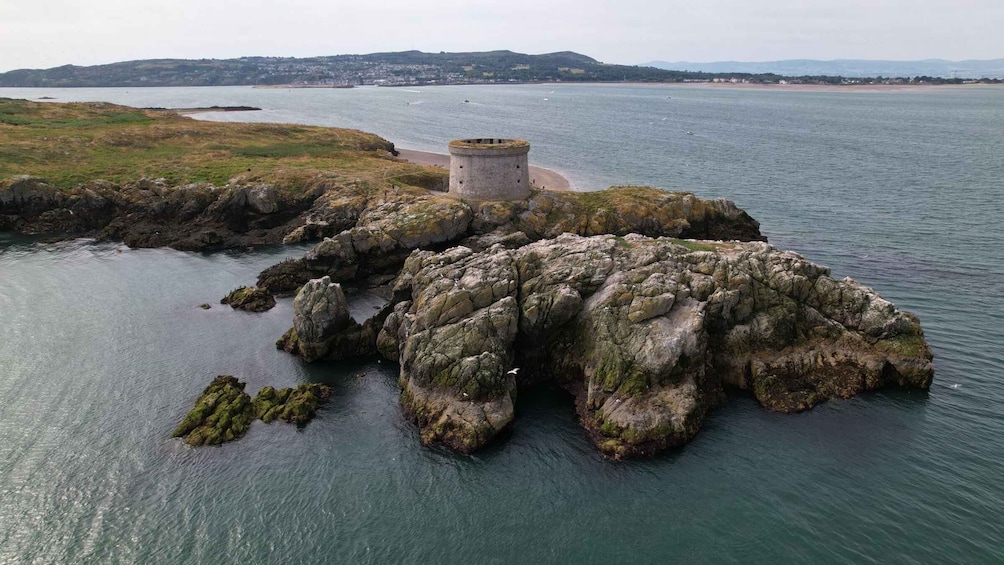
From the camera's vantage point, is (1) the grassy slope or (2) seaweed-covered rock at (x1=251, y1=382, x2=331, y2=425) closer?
(2) seaweed-covered rock at (x1=251, y1=382, x2=331, y2=425)

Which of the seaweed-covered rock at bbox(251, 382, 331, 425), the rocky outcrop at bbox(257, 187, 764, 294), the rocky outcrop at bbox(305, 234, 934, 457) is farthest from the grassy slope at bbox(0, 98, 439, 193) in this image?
the seaweed-covered rock at bbox(251, 382, 331, 425)

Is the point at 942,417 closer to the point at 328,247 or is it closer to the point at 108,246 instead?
the point at 328,247

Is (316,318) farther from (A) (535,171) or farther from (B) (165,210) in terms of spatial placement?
(A) (535,171)

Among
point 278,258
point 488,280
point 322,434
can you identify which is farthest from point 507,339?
point 278,258

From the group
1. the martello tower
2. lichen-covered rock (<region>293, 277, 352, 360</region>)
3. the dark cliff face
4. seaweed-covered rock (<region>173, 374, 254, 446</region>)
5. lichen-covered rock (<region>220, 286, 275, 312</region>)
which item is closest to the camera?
seaweed-covered rock (<region>173, 374, 254, 446</region>)

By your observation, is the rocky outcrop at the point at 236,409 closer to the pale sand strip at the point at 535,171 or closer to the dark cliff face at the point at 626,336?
the dark cliff face at the point at 626,336

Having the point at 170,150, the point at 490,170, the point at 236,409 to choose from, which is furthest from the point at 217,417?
the point at 170,150

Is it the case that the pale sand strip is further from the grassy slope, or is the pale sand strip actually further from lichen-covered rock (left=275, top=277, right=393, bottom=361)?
lichen-covered rock (left=275, top=277, right=393, bottom=361)
